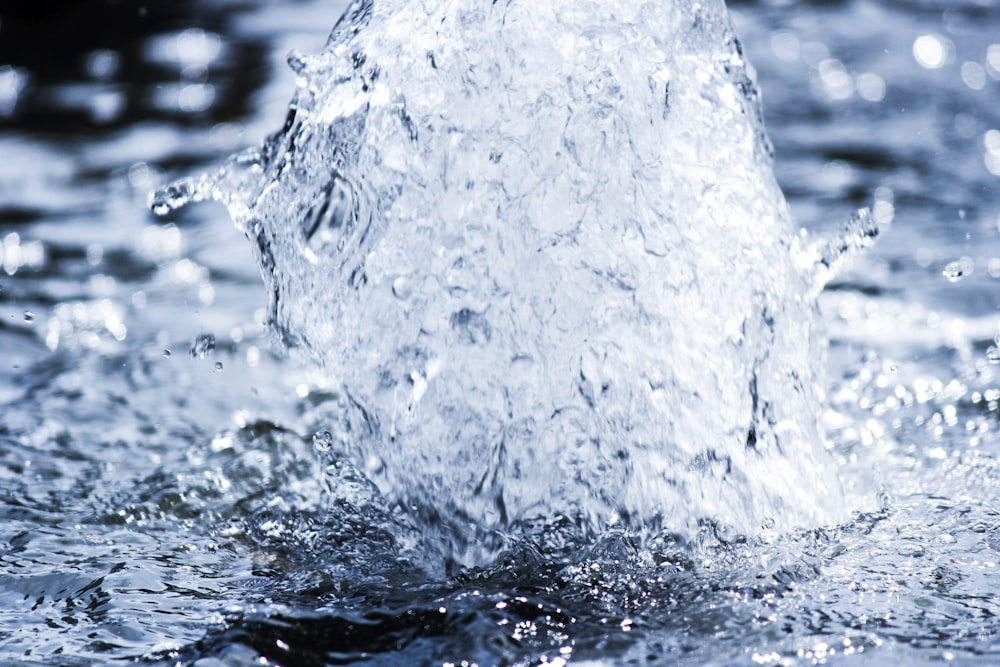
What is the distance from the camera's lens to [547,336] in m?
2.50

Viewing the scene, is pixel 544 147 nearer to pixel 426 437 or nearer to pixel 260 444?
pixel 426 437

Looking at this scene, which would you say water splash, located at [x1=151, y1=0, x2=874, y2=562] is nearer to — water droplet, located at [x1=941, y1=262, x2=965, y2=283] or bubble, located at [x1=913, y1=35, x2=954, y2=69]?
water droplet, located at [x1=941, y1=262, x2=965, y2=283]

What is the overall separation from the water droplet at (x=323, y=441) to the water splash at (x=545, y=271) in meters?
0.03

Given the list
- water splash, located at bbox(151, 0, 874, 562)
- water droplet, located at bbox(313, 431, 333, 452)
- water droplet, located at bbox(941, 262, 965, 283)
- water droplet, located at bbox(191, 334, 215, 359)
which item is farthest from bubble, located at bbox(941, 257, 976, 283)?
water droplet, located at bbox(191, 334, 215, 359)

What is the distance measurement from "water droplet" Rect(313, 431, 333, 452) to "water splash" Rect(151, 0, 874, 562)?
0.09ft

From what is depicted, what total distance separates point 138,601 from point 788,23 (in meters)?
5.38

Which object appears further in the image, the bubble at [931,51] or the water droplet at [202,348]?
the bubble at [931,51]

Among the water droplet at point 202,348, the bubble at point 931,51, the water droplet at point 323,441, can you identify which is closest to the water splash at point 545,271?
the water droplet at point 323,441

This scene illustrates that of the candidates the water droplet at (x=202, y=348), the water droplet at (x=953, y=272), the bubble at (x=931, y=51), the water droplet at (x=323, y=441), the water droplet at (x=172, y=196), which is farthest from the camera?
the bubble at (x=931, y=51)

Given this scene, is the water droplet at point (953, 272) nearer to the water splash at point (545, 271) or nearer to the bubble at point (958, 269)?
the bubble at point (958, 269)

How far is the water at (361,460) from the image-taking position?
6.63ft

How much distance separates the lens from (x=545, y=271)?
2549 millimetres

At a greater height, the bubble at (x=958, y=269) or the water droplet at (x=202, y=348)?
the bubble at (x=958, y=269)

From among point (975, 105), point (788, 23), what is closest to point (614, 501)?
point (975, 105)
